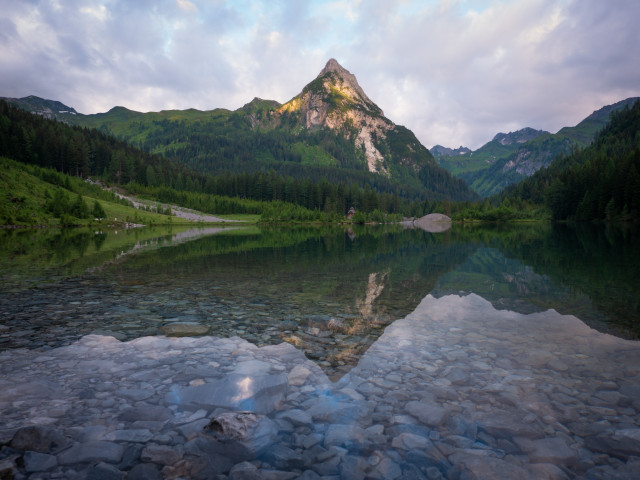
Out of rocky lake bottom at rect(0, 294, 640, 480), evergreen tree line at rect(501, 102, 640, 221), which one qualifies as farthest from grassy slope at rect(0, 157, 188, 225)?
evergreen tree line at rect(501, 102, 640, 221)

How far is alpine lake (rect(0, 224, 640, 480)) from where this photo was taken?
183 inches

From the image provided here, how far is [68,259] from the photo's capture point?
87.0 ft

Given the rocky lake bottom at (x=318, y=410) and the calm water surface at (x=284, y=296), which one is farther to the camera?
the calm water surface at (x=284, y=296)

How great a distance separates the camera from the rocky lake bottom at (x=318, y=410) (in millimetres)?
4543

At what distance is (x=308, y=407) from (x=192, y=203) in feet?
593

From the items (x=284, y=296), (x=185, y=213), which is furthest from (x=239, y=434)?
(x=185, y=213)

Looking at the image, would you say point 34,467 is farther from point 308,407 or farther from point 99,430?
point 308,407

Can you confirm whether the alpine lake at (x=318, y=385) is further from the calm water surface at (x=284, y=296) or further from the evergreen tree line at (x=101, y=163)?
the evergreen tree line at (x=101, y=163)

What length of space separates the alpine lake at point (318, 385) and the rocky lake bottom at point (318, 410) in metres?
0.03

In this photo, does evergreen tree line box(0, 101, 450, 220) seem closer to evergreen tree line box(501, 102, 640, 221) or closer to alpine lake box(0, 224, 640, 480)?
evergreen tree line box(501, 102, 640, 221)

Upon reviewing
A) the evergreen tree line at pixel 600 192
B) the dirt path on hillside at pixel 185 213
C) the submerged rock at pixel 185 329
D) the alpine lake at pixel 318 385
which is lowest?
the submerged rock at pixel 185 329

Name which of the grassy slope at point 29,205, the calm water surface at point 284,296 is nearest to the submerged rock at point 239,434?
the calm water surface at point 284,296

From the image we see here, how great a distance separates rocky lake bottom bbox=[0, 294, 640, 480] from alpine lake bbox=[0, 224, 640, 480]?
1.2 inches

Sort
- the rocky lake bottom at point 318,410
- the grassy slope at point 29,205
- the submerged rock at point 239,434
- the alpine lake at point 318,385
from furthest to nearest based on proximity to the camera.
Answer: the grassy slope at point 29,205 < the submerged rock at point 239,434 < the alpine lake at point 318,385 < the rocky lake bottom at point 318,410
